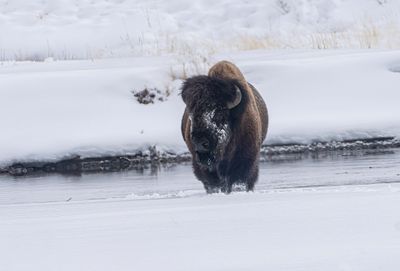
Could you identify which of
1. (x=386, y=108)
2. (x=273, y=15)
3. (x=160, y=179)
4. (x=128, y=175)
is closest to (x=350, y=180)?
(x=160, y=179)

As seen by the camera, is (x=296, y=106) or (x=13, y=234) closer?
(x=13, y=234)

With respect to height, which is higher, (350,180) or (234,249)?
(234,249)

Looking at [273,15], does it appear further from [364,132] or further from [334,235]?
[334,235]

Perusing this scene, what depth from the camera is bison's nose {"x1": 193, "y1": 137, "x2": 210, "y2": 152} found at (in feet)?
24.1

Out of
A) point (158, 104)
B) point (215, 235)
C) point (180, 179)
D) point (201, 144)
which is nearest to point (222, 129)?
point (201, 144)

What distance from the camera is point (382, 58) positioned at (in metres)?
15.8

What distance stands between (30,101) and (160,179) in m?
4.41

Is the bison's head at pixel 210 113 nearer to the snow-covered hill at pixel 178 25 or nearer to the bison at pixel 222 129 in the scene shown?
the bison at pixel 222 129

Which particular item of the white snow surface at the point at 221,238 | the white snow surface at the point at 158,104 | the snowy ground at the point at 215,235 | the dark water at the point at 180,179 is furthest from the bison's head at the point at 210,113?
the white snow surface at the point at 158,104

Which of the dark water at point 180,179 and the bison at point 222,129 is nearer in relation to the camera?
the bison at point 222,129

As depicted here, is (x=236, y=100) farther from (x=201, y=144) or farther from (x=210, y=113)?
(x=201, y=144)

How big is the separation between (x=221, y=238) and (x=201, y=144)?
3.10 m

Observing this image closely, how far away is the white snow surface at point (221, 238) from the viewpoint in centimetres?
381

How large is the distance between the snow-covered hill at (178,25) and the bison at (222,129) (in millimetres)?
10912
